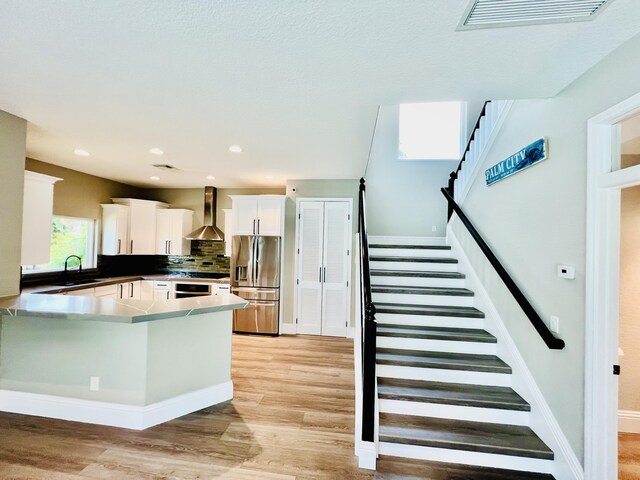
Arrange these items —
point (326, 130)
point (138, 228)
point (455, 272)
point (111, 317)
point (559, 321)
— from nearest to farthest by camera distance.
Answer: point (559, 321) < point (111, 317) < point (326, 130) < point (455, 272) < point (138, 228)

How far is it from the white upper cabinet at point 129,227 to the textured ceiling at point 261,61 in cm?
241

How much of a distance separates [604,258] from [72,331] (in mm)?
3966

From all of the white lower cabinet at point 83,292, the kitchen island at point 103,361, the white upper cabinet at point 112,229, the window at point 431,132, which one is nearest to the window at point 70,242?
the white upper cabinet at point 112,229

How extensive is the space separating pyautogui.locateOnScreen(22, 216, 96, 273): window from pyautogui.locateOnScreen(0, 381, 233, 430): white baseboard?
7.51 feet

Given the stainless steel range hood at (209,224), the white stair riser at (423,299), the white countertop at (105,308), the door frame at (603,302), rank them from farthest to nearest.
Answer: the stainless steel range hood at (209,224)
the white stair riser at (423,299)
the white countertop at (105,308)
the door frame at (603,302)

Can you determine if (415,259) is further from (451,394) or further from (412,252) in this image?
(451,394)

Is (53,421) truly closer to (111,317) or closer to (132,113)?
(111,317)

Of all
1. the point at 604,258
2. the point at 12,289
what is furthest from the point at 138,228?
the point at 604,258

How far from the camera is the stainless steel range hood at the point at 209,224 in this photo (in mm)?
5312

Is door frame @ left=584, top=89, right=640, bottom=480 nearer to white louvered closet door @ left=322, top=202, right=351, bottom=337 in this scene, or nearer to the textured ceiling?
the textured ceiling

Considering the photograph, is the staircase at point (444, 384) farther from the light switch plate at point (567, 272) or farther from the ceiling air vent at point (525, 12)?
the ceiling air vent at point (525, 12)

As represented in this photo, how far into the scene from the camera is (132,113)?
92.6 inches

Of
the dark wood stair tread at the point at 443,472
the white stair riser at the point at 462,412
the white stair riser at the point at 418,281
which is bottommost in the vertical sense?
the dark wood stair tread at the point at 443,472

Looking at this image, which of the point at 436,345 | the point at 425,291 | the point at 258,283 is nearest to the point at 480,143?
the point at 425,291
